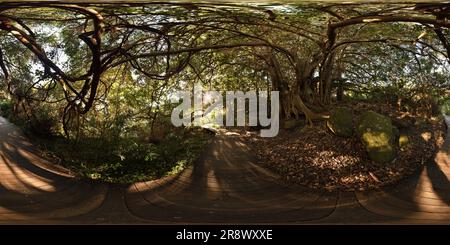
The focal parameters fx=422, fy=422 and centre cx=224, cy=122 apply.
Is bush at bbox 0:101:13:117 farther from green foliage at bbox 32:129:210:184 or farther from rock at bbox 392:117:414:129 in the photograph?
rock at bbox 392:117:414:129

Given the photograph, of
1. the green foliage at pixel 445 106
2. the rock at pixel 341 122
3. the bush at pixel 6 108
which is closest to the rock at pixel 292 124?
the rock at pixel 341 122

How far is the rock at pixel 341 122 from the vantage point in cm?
204

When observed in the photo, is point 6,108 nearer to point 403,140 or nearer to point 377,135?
point 377,135

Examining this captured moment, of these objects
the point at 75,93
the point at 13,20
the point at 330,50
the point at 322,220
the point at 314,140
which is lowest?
the point at 322,220

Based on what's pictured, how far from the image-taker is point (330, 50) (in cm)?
216

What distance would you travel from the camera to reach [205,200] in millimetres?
2018

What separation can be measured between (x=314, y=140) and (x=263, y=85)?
369 mm

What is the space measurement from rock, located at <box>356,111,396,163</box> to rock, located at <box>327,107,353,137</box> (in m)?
0.05

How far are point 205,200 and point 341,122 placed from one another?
2.49ft

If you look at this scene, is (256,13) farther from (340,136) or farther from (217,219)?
(217,219)

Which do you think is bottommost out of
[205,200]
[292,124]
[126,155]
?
[205,200]

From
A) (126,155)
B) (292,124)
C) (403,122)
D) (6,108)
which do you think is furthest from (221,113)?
(6,108)

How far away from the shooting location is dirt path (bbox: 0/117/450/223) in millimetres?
1996
